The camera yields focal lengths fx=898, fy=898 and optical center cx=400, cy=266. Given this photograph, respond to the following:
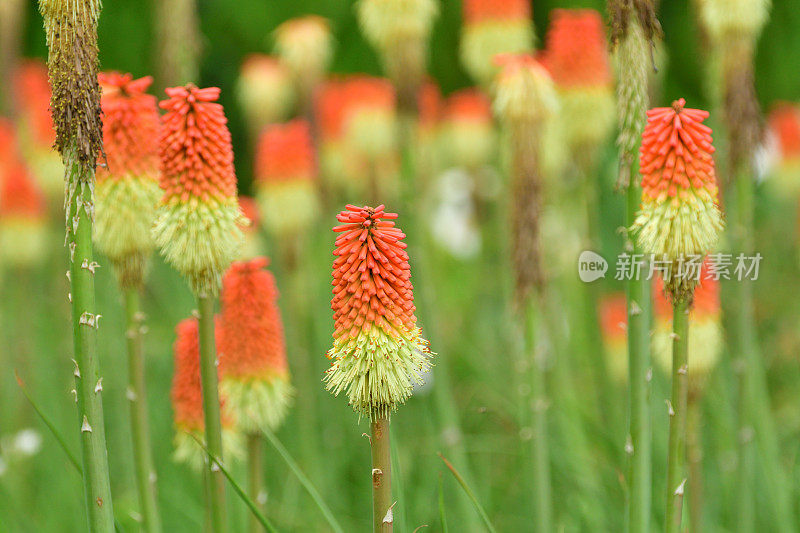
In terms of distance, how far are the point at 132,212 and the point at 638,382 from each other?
1.72 meters

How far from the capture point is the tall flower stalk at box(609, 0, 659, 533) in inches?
106

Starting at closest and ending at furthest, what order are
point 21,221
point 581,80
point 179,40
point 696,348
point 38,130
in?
point 696,348
point 581,80
point 179,40
point 21,221
point 38,130

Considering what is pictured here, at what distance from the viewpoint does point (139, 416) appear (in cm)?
300

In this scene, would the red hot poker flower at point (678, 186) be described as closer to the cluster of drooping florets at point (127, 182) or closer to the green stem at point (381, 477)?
the green stem at point (381, 477)

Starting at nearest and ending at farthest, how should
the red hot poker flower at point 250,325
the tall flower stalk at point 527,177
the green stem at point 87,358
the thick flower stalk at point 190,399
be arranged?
1. the green stem at point 87,358
2. the red hot poker flower at point 250,325
3. the thick flower stalk at point 190,399
4. the tall flower stalk at point 527,177

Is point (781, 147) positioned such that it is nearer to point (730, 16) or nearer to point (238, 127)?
point (730, 16)

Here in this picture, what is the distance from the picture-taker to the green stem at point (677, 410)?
2.65m

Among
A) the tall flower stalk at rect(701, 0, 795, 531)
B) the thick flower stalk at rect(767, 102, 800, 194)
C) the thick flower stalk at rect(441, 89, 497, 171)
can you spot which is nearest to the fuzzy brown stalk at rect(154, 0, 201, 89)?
the thick flower stalk at rect(441, 89, 497, 171)

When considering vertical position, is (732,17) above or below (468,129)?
below

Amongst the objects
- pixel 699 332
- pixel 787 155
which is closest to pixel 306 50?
pixel 699 332

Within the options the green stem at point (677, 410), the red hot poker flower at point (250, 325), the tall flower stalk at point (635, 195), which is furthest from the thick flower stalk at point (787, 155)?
the red hot poker flower at point (250, 325)

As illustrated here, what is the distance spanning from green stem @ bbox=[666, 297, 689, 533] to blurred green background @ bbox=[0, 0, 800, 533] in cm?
84

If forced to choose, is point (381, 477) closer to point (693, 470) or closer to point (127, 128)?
point (127, 128)

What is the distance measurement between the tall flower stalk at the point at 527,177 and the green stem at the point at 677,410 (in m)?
1.25
